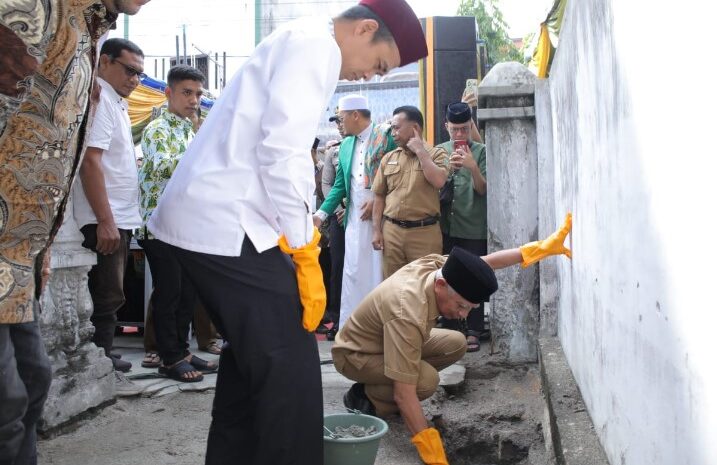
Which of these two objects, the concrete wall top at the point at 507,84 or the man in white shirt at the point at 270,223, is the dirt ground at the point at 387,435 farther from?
the concrete wall top at the point at 507,84

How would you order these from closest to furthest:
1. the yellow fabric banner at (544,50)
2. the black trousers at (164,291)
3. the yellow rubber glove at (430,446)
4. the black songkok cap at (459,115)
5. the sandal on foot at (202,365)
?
the yellow rubber glove at (430,446), the black trousers at (164,291), the sandal on foot at (202,365), the yellow fabric banner at (544,50), the black songkok cap at (459,115)

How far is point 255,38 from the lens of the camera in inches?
693

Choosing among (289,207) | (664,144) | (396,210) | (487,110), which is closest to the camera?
(664,144)

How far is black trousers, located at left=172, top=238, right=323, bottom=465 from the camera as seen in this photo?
214 centimetres

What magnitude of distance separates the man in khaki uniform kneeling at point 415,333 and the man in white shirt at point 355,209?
149 centimetres

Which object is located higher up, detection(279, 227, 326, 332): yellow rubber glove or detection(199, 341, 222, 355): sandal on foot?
detection(279, 227, 326, 332): yellow rubber glove

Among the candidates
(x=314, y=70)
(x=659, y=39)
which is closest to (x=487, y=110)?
(x=314, y=70)

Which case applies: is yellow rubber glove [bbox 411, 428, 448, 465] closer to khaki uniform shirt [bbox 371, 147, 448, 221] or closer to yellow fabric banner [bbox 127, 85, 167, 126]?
khaki uniform shirt [bbox 371, 147, 448, 221]

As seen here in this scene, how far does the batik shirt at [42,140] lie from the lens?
1.59 metres

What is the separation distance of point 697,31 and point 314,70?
1108 millimetres

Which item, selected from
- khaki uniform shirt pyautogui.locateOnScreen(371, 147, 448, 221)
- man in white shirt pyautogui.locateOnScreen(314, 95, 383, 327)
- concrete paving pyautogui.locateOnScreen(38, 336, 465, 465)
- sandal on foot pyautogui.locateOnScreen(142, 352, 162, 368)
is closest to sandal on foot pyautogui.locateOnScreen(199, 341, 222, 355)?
sandal on foot pyautogui.locateOnScreen(142, 352, 162, 368)

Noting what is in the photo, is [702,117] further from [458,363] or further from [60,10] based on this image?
[458,363]

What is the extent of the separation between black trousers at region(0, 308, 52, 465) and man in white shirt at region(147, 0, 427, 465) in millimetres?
500

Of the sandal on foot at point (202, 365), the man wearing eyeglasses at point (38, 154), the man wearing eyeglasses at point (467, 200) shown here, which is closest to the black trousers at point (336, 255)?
the man wearing eyeglasses at point (467, 200)
